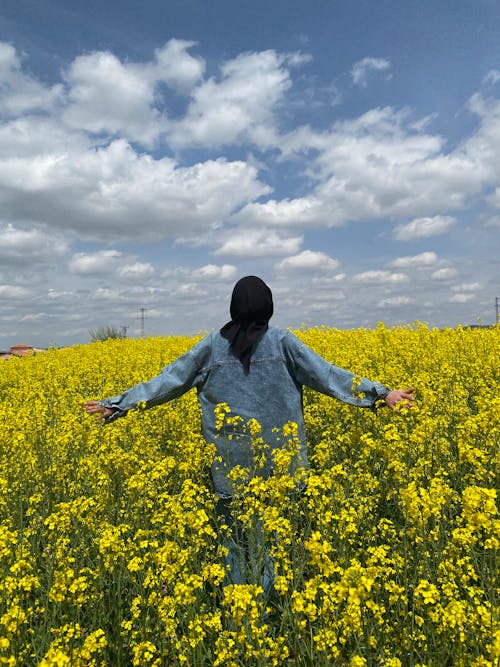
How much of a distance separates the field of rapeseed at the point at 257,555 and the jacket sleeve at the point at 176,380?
39 cm

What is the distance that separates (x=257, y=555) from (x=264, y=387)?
3.69 feet

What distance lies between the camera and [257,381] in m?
3.14

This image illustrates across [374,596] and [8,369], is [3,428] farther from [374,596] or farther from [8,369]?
[8,369]

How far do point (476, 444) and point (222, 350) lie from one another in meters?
2.09

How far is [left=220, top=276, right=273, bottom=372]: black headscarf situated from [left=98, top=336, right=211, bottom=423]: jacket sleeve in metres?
0.24

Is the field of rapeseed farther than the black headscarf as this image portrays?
No

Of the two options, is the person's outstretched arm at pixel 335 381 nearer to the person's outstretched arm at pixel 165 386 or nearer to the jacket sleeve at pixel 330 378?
the jacket sleeve at pixel 330 378

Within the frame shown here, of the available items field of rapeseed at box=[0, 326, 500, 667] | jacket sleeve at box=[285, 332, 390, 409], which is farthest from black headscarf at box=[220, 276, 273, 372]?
field of rapeseed at box=[0, 326, 500, 667]

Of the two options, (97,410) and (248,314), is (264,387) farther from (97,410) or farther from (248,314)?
(97,410)

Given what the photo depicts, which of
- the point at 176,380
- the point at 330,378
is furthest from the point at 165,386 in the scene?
the point at 330,378

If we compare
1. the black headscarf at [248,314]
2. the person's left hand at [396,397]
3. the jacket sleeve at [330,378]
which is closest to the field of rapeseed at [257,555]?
the person's left hand at [396,397]

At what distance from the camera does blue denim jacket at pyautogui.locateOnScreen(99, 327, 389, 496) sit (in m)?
3.13

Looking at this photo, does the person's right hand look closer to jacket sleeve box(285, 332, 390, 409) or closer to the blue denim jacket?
the blue denim jacket

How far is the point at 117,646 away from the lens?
2.47 m
